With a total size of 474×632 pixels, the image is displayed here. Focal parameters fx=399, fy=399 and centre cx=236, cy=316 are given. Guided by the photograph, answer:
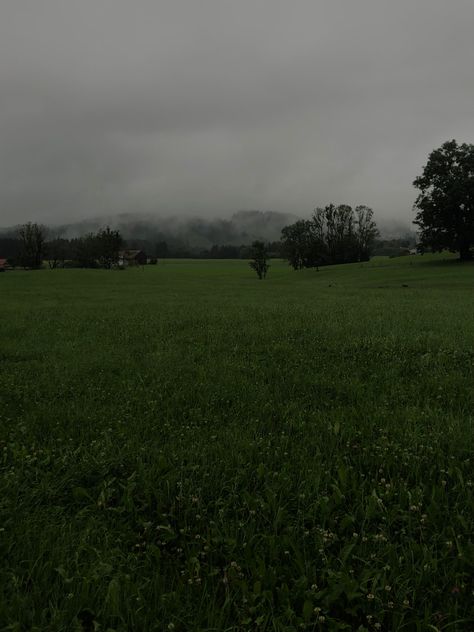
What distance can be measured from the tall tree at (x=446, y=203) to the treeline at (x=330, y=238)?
29.5 meters

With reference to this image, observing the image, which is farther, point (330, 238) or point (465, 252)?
point (330, 238)

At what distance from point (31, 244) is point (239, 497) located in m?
120

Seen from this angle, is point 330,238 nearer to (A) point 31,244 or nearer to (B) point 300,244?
(B) point 300,244

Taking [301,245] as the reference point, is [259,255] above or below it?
below

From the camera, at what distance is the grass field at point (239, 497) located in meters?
2.61

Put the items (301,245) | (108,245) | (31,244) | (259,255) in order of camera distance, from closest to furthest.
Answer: (259,255)
(301,245)
(31,244)
(108,245)

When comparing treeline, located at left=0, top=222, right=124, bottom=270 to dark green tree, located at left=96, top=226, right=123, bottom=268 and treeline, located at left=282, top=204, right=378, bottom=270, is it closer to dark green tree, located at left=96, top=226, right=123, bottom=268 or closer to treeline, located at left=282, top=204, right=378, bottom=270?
dark green tree, located at left=96, top=226, right=123, bottom=268

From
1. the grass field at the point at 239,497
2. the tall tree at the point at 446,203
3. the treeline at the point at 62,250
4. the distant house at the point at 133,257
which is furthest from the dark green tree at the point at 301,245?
the grass field at the point at 239,497

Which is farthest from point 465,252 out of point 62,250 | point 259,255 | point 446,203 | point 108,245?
point 62,250

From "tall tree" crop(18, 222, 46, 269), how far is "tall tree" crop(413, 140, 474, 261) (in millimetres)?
92897

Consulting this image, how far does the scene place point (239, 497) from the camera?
370 cm

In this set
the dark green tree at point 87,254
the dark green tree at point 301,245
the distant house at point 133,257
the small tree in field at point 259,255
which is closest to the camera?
the small tree in field at point 259,255

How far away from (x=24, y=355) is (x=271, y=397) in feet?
20.5

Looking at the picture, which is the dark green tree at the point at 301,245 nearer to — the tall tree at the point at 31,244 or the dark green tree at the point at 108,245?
the dark green tree at the point at 108,245
